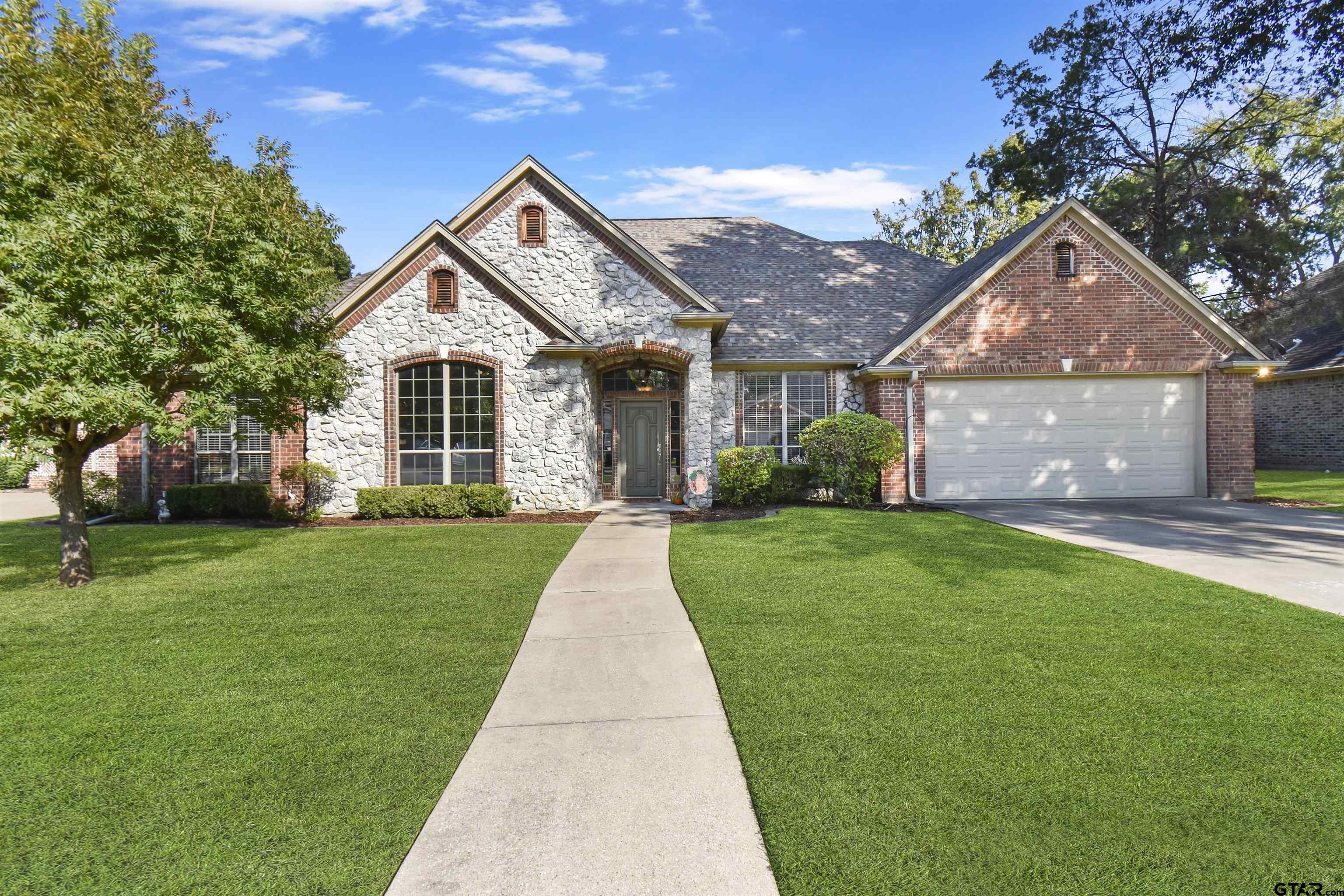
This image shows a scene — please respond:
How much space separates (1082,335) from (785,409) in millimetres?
6127

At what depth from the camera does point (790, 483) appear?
1420 cm

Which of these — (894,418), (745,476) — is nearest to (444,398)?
(745,476)

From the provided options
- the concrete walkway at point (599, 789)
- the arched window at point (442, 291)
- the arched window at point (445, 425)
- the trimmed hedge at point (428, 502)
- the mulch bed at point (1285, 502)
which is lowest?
the concrete walkway at point (599, 789)

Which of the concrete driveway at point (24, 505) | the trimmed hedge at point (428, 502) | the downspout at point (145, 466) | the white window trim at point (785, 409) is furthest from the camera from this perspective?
the white window trim at point (785, 409)

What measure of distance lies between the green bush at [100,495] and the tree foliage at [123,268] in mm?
6602

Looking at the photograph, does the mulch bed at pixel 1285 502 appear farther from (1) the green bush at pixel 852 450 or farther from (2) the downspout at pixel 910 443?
(1) the green bush at pixel 852 450

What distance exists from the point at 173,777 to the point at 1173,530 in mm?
11886

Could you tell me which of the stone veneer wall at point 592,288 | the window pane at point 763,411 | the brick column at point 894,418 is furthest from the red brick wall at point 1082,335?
the stone veneer wall at point 592,288

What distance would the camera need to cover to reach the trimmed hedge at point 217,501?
43.7ft

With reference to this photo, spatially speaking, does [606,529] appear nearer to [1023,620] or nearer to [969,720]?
[1023,620]

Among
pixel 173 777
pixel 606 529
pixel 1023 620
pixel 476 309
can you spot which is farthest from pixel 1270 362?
pixel 173 777

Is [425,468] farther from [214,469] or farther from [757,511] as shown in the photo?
[757,511]

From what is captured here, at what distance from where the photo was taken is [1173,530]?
33.3ft

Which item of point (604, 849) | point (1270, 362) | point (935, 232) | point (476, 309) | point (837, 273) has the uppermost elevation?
point (935, 232)
